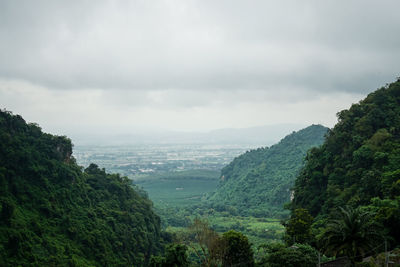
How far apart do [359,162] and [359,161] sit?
0.08 meters

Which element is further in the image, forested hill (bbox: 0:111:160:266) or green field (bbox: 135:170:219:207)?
green field (bbox: 135:170:219:207)

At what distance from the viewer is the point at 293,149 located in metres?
84.1

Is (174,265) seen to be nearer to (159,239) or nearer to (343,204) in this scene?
(343,204)

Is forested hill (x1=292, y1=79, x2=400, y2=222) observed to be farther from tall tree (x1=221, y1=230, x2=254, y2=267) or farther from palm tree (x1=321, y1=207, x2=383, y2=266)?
tall tree (x1=221, y1=230, x2=254, y2=267)

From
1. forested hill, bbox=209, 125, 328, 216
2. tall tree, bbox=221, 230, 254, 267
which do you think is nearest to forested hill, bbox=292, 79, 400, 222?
tall tree, bbox=221, 230, 254, 267

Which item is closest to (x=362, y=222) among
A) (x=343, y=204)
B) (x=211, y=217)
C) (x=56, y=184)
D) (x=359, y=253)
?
(x=359, y=253)

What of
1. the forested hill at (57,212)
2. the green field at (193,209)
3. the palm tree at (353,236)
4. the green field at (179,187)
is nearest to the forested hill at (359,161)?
the palm tree at (353,236)

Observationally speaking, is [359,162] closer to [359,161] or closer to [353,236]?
[359,161]

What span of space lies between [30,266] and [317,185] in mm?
24759

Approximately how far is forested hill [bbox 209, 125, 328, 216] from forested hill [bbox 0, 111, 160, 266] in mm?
31401

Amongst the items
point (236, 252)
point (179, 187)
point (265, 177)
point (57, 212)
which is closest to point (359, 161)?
point (236, 252)

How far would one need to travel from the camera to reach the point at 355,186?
2988 centimetres

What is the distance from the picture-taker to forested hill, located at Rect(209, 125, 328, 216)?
220ft

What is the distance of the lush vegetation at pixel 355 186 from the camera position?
19344 mm
